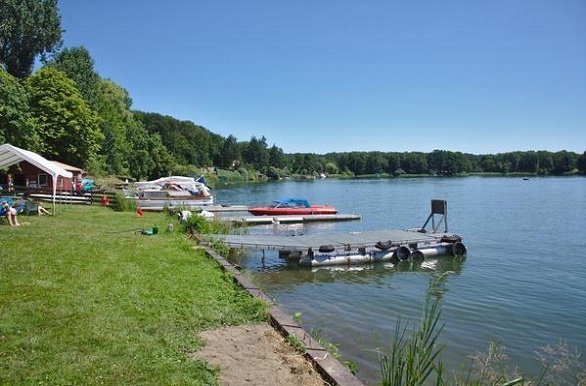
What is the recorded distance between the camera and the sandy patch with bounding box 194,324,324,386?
18.5 ft

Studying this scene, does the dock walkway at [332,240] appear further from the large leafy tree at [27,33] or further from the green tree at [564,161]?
the green tree at [564,161]

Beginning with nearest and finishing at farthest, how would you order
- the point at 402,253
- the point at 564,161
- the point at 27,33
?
the point at 402,253 → the point at 27,33 → the point at 564,161

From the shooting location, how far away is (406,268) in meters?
19.2

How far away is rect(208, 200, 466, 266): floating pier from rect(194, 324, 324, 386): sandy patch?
1056 centimetres

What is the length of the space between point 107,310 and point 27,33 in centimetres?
5198

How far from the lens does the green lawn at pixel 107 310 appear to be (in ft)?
17.4

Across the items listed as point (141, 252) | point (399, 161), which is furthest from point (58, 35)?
point (399, 161)

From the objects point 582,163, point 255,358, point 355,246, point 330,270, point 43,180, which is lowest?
point 330,270

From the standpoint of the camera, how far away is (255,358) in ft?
20.4

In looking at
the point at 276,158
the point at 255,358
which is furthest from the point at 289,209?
the point at 276,158

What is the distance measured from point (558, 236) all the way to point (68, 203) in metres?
31.1

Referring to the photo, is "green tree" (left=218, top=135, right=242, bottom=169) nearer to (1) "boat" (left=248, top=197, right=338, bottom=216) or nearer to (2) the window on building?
(1) "boat" (left=248, top=197, right=338, bottom=216)

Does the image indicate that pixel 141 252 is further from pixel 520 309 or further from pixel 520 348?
pixel 520 309

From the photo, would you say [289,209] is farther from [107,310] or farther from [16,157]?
[107,310]
